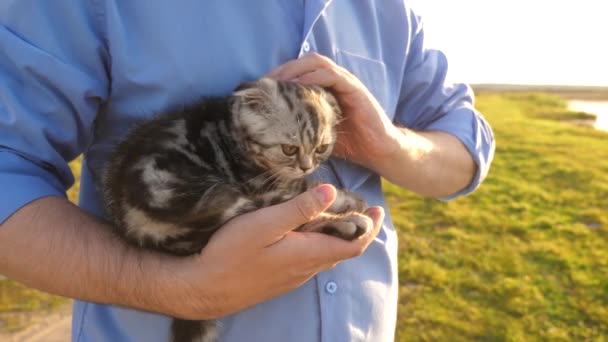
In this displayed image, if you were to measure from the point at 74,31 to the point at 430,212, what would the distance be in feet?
15.2

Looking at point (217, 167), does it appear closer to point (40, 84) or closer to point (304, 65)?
point (304, 65)

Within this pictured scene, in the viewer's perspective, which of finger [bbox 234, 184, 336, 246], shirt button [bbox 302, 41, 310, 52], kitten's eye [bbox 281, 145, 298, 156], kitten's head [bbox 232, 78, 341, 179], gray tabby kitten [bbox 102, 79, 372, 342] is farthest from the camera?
kitten's eye [bbox 281, 145, 298, 156]

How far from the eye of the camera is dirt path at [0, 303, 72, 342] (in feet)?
11.1

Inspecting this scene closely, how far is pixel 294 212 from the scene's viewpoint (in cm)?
117

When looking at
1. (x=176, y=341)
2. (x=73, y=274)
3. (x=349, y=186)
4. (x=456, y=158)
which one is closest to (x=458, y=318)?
(x=456, y=158)

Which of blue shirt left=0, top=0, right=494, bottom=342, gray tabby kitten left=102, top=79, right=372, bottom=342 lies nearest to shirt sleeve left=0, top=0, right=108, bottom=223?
blue shirt left=0, top=0, right=494, bottom=342

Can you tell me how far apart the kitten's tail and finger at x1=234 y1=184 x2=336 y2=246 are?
337 millimetres

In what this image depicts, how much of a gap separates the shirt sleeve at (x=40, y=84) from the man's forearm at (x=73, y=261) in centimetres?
5

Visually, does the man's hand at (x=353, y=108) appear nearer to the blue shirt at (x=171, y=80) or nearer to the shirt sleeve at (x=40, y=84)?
the blue shirt at (x=171, y=80)

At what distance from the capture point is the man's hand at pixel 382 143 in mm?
1415

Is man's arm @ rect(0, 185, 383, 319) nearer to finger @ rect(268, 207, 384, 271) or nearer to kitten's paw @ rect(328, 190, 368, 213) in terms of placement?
finger @ rect(268, 207, 384, 271)

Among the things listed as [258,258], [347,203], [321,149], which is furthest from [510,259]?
[258,258]

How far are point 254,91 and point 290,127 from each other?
28 cm

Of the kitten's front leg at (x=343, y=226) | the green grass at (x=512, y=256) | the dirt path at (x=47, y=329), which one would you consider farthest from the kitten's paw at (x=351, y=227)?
the dirt path at (x=47, y=329)
